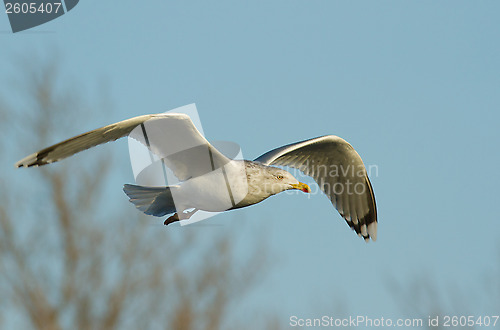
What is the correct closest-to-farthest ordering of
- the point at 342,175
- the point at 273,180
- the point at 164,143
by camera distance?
the point at 164,143 → the point at 273,180 → the point at 342,175

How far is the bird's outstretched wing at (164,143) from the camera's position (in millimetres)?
3975

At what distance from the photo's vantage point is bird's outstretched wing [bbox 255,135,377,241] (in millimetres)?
5812

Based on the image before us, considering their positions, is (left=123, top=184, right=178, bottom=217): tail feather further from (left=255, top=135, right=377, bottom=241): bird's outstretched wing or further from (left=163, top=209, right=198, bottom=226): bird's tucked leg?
(left=255, top=135, right=377, bottom=241): bird's outstretched wing

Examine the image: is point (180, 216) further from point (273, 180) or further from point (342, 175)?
point (342, 175)

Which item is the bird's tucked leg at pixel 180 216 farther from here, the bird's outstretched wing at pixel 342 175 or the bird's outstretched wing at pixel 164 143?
the bird's outstretched wing at pixel 342 175

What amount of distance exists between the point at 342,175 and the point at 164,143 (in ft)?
6.50

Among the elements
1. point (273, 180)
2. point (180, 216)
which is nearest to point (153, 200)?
point (180, 216)

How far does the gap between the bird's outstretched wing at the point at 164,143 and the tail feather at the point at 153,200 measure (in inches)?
6.8

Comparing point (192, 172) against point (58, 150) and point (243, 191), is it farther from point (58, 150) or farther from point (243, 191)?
point (58, 150)

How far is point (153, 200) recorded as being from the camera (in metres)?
4.96

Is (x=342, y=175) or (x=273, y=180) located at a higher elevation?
(x=273, y=180)

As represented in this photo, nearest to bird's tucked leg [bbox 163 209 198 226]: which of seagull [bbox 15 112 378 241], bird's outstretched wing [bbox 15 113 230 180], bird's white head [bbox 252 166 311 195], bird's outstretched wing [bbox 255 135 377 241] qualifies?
seagull [bbox 15 112 378 241]

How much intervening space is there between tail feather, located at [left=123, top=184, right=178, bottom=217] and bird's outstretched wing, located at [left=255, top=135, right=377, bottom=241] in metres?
1.12

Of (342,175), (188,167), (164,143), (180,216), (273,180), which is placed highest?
(164,143)
